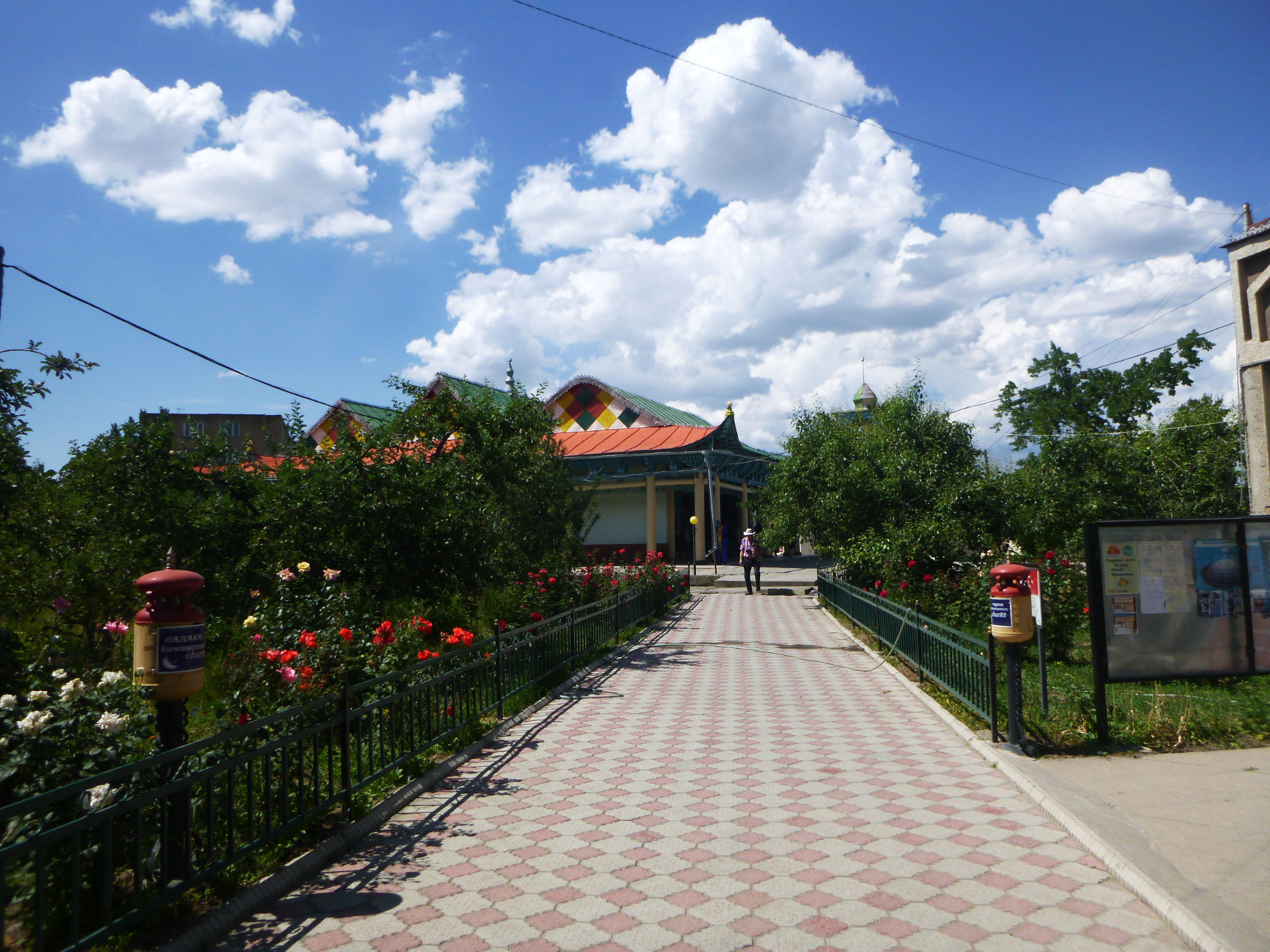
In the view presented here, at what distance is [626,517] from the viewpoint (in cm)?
3494

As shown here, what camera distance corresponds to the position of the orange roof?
3241 cm

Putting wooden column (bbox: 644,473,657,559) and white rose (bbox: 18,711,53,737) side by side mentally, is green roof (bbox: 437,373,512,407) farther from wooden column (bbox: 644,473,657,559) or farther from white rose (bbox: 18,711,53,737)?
wooden column (bbox: 644,473,657,559)

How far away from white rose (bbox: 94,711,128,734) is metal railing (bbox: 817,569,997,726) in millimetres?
6006

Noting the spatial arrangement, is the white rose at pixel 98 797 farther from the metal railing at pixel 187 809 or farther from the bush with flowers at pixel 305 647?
the bush with flowers at pixel 305 647

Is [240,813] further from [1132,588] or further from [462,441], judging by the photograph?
[462,441]

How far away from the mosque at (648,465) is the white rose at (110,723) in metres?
26.3

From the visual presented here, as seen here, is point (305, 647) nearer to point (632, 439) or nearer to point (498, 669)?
point (498, 669)

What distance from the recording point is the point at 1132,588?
23.3 feet

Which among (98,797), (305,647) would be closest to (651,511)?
(305,647)

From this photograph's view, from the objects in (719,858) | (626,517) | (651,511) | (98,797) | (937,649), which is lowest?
(719,858)

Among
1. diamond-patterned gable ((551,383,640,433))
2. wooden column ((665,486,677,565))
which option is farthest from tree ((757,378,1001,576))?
diamond-patterned gable ((551,383,640,433))

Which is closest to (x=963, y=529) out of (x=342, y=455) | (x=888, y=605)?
(x=888, y=605)

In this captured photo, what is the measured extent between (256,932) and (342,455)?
5.95m

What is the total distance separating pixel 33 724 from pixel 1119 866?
16.7ft
